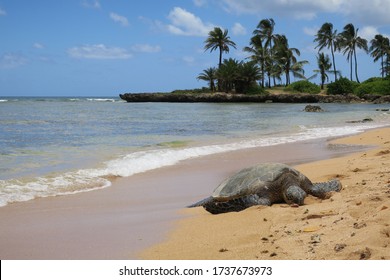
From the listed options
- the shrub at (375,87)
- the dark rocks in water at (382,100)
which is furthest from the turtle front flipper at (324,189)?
the shrub at (375,87)

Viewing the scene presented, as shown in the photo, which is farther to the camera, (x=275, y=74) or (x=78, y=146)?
(x=275, y=74)

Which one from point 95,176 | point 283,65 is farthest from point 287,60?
point 95,176

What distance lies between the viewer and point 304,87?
66.9 m

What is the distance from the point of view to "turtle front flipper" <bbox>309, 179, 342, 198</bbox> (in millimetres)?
5504

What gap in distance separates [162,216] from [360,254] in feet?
8.83

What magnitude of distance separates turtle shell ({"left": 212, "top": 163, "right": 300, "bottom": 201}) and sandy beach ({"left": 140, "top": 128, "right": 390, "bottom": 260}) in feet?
0.95

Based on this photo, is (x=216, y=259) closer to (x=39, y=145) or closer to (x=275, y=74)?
(x=39, y=145)

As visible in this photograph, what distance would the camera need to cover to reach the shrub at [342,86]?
6438 cm

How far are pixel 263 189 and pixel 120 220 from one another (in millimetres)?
1776

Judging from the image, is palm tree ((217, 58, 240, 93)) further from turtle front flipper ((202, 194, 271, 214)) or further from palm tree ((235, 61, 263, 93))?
turtle front flipper ((202, 194, 271, 214))

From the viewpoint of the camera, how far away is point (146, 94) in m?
71.6

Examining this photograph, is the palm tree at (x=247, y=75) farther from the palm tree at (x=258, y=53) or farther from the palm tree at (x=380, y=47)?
the palm tree at (x=380, y=47)

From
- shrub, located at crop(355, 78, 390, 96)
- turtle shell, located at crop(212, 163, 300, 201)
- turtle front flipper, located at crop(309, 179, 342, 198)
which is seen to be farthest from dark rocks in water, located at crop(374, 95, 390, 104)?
turtle shell, located at crop(212, 163, 300, 201)
